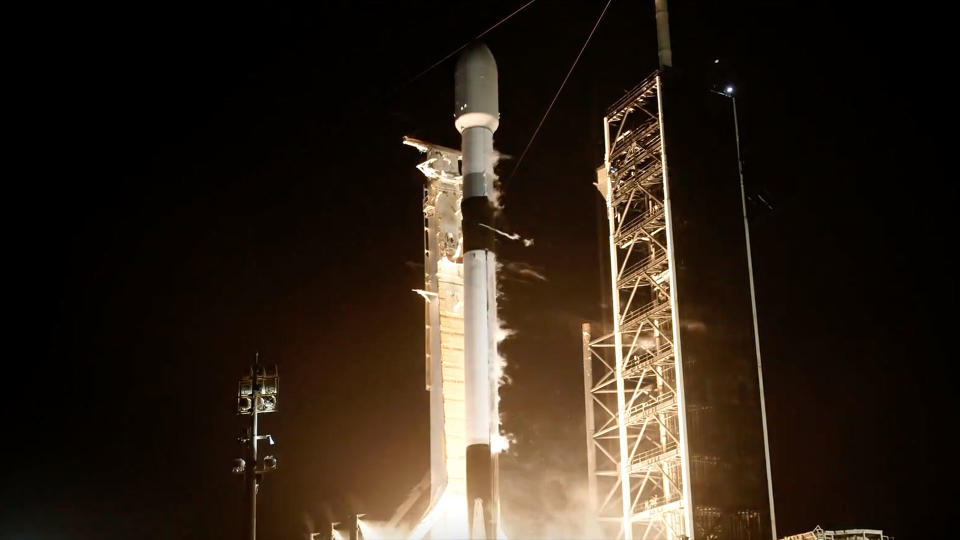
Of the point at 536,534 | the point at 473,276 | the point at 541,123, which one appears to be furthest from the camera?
the point at 541,123

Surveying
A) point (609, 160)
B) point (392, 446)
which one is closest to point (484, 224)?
point (609, 160)

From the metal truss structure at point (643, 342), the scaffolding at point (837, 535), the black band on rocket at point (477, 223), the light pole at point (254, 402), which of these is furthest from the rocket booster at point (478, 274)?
the light pole at point (254, 402)

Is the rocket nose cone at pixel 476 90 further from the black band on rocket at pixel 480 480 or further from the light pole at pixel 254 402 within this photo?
the light pole at pixel 254 402

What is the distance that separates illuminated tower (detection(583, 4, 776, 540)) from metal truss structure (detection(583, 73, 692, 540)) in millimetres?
38

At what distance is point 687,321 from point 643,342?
2.42 metres

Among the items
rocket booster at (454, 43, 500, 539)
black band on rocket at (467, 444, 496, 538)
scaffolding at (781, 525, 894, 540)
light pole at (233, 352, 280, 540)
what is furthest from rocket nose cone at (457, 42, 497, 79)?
scaffolding at (781, 525, 894, 540)

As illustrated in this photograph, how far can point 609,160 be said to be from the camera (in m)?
21.8

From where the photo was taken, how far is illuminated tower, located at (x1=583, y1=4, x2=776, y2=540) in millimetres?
18594

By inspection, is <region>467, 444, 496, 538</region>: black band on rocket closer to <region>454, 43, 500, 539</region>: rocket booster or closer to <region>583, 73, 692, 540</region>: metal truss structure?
<region>454, 43, 500, 539</region>: rocket booster

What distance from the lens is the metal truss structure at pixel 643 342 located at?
773 inches

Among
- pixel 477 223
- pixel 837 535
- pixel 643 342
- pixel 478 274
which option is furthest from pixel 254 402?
pixel 643 342

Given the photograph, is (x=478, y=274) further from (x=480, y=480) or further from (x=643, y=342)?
(x=643, y=342)

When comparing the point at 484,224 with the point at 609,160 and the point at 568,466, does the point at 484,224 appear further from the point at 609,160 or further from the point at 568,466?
the point at 568,466

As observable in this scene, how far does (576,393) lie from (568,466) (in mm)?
1728
